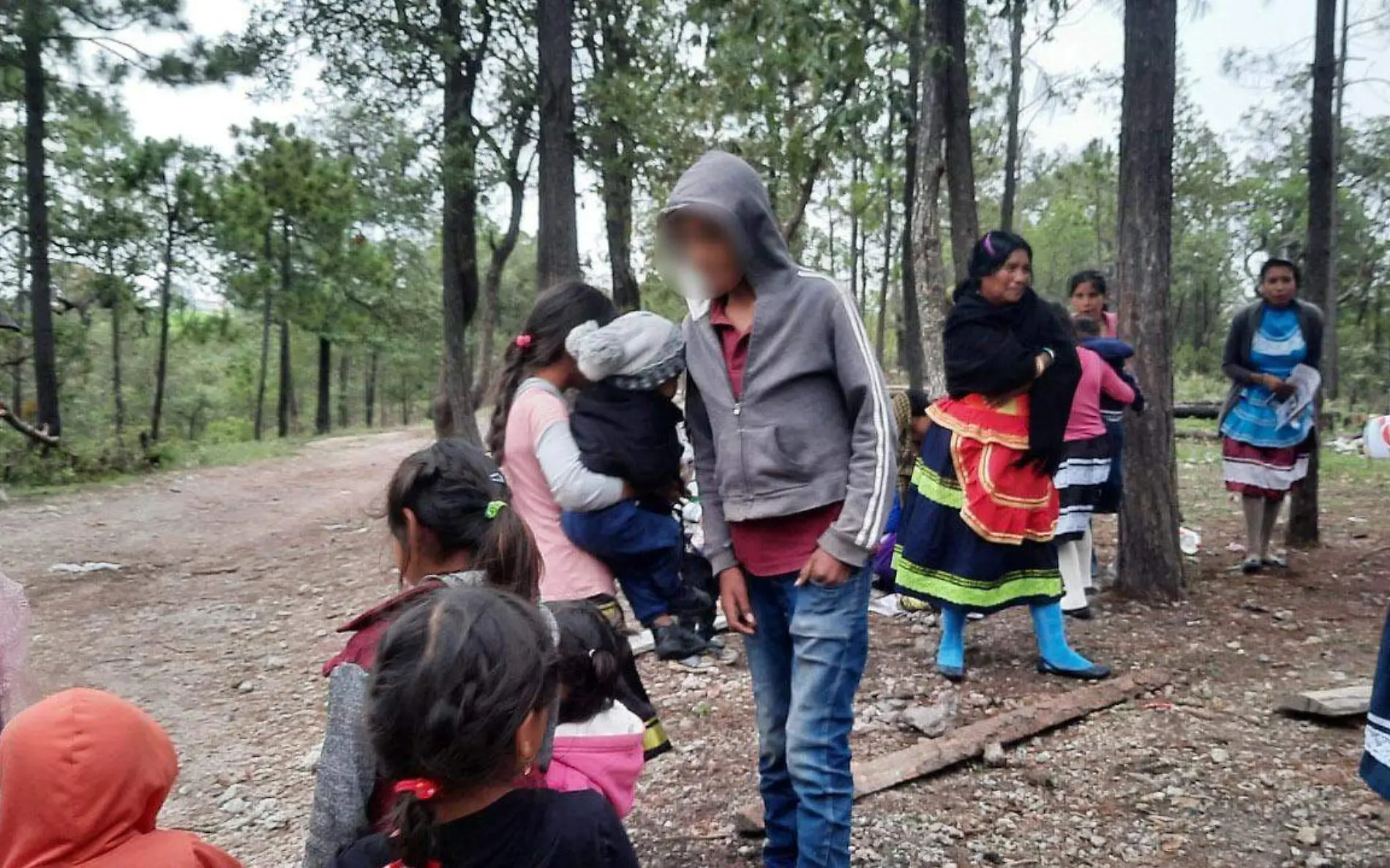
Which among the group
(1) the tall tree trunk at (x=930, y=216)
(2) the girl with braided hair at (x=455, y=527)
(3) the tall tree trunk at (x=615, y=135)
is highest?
(3) the tall tree trunk at (x=615, y=135)

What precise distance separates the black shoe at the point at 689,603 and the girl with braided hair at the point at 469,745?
1604mm

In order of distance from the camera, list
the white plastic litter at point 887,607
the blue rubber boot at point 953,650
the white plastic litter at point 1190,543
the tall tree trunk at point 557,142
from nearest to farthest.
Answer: the blue rubber boot at point 953,650 → the white plastic litter at point 887,607 → the white plastic litter at point 1190,543 → the tall tree trunk at point 557,142

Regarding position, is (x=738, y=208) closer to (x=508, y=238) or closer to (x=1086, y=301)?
(x=1086, y=301)

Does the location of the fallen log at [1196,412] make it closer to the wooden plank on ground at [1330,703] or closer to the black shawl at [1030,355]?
the wooden plank on ground at [1330,703]

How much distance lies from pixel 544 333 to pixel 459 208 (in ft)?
26.9

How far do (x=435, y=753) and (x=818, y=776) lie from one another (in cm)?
121

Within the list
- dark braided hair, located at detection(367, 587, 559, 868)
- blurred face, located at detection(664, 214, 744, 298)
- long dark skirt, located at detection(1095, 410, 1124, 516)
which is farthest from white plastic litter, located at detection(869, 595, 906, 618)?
dark braided hair, located at detection(367, 587, 559, 868)

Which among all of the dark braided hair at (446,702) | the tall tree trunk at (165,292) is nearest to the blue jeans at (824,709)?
the dark braided hair at (446,702)

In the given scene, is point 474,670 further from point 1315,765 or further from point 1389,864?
point 1315,765

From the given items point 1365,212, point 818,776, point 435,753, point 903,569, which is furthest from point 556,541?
point 1365,212

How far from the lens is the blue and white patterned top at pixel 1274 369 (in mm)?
5457

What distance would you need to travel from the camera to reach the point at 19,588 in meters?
2.14

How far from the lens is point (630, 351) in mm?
2652

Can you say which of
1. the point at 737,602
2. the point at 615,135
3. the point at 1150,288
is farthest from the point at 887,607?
the point at 615,135
